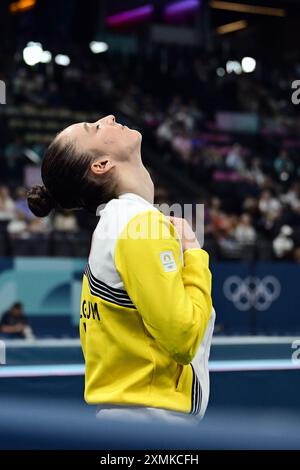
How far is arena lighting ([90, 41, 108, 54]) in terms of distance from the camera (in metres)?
20.4

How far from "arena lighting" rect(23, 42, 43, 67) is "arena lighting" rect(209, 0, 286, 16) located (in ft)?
30.8

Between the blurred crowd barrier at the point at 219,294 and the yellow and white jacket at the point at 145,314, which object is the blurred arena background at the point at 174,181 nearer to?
the blurred crowd barrier at the point at 219,294

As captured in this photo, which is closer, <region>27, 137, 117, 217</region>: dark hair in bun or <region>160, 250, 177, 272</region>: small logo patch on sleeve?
<region>160, 250, 177, 272</region>: small logo patch on sleeve

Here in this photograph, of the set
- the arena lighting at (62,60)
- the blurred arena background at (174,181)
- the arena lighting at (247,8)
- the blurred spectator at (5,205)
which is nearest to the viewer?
the blurred arena background at (174,181)

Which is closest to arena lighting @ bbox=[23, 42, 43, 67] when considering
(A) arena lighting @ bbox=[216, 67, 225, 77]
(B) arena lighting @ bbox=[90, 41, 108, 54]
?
(B) arena lighting @ bbox=[90, 41, 108, 54]

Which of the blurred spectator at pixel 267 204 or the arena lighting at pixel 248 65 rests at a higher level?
the arena lighting at pixel 248 65

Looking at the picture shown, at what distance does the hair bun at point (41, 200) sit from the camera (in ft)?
6.59

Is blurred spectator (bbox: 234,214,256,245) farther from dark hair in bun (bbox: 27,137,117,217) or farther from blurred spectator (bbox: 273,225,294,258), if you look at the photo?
dark hair in bun (bbox: 27,137,117,217)

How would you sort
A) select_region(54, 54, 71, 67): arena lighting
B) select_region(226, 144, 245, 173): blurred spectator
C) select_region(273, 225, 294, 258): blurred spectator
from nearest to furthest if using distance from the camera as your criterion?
1. select_region(273, 225, 294, 258): blurred spectator
2. select_region(226, 144, 245, 173): blurred spectator
3. select_region(54, 54, 71, 67): arena lighting

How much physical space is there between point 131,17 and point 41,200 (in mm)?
23521

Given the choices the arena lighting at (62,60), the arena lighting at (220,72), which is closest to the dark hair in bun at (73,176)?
the arena lighting at (62,60)

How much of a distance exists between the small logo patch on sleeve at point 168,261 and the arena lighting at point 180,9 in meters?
23.9

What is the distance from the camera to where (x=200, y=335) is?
67.6 inches

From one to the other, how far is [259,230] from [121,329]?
1181 centimetres
